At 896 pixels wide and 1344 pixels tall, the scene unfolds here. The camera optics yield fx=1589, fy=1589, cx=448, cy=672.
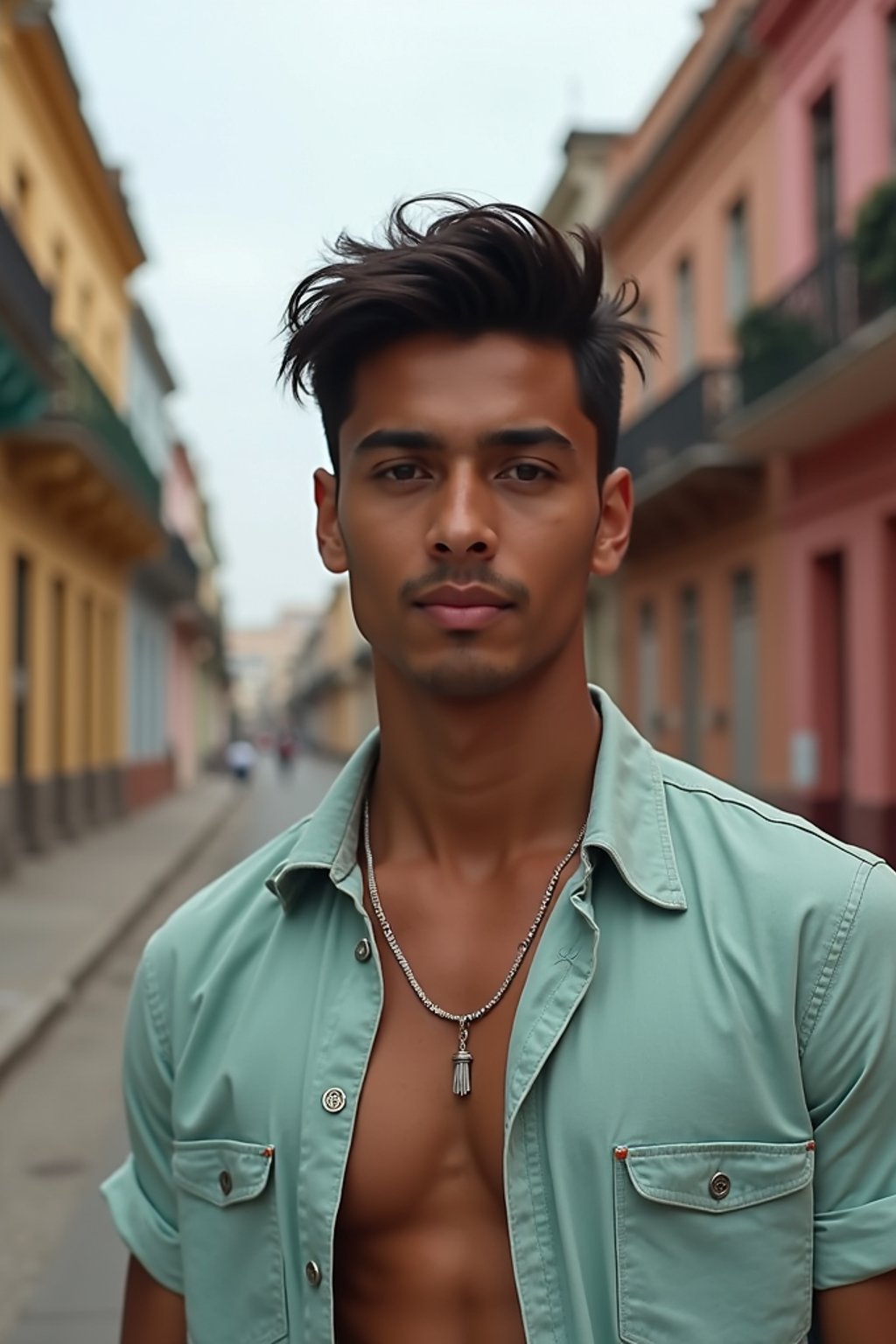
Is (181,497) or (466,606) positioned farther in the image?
(181,497)

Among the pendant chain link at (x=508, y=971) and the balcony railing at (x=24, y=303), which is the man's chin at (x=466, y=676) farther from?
the balcony railing at (x=24, y=303)

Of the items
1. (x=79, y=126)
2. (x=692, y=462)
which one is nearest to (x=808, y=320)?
(x=692, y=462)

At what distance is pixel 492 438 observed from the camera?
1669 millimetres

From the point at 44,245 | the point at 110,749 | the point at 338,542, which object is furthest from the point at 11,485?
the point at 338,542

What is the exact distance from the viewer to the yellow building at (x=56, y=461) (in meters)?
15.6

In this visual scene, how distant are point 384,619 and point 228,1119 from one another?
1.83 feet

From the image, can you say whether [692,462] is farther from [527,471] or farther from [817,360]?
[527,471]

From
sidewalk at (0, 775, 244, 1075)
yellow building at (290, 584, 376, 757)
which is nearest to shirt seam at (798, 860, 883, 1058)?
sidewalk at (0, 775, 244, 1075)

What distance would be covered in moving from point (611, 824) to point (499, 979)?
0.21 metres

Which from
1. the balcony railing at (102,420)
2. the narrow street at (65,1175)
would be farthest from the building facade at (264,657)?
the narrow street at (65,1175)

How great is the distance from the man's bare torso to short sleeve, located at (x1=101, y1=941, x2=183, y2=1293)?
0.25m

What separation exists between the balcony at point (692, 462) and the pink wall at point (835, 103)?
1639 mm

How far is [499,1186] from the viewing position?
1628 millimetres

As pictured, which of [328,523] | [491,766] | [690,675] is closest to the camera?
[491,766]
